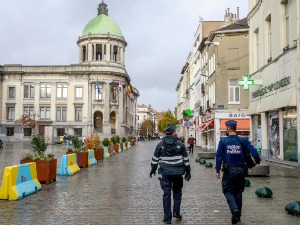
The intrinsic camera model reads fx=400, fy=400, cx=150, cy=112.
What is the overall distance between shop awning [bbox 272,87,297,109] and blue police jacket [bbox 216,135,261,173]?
11.8m

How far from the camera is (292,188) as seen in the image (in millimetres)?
11531

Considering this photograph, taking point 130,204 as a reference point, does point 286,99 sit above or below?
above

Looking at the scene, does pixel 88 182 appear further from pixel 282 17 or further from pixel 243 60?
pixel 243 60

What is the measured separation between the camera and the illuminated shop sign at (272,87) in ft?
63.7

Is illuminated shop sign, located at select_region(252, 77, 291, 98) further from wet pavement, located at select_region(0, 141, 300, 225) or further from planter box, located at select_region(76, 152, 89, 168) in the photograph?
planter box, located at select_region(76, 152, 89, 168)

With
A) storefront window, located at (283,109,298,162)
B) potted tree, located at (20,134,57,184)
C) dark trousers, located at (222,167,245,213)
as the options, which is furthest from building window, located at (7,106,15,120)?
dark trousers, located at (222,167,245,213)

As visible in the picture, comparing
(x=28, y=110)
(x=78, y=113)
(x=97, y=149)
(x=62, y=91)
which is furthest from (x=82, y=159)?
(x=28, y=110)

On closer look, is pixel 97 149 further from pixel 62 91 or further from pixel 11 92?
pixel 11 92

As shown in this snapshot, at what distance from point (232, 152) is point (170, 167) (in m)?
1.13

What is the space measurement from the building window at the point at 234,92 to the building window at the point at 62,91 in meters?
49.1

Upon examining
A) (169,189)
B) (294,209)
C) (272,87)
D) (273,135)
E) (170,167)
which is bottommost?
(294,209)

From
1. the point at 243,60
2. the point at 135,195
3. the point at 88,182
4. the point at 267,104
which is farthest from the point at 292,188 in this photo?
the point at 243,60

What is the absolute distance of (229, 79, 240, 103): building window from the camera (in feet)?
120

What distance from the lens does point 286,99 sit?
18.8m
